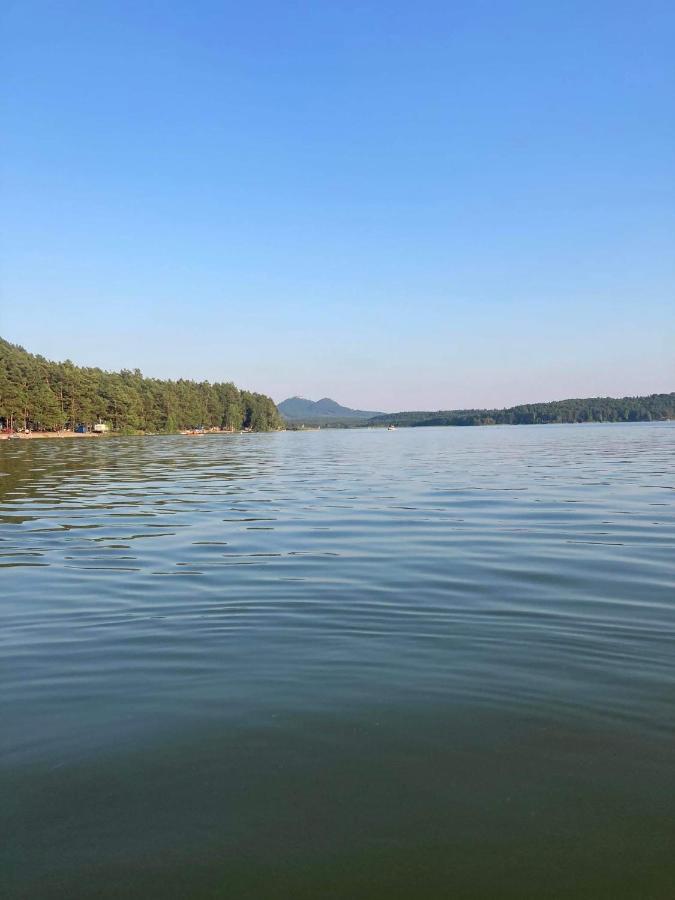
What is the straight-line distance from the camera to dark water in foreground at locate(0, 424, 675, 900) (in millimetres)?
3811

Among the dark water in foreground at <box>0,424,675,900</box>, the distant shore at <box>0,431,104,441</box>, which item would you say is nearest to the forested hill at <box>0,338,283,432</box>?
the distant shore at <box>0,431,104,441</box>

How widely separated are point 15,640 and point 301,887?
5.63 m

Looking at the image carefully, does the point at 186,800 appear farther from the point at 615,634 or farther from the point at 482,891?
the point at 615,634

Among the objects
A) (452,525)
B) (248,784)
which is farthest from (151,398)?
(248,784)

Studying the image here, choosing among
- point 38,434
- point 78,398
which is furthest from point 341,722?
point 78,398

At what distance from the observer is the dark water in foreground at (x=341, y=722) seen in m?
3.81

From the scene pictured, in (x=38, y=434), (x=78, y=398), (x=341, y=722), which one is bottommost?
(x=341, y=722)

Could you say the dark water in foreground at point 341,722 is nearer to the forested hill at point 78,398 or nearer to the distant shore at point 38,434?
the distant shore at point 38,434

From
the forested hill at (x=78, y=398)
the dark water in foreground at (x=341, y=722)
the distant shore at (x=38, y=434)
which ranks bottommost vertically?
the dark water in foreground at (x=341, y=722)

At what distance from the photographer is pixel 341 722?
5.60 m

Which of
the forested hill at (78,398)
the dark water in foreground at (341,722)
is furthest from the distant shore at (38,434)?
the dark water in foreground at (341,722)

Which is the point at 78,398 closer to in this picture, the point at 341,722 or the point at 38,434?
the point at 38,434

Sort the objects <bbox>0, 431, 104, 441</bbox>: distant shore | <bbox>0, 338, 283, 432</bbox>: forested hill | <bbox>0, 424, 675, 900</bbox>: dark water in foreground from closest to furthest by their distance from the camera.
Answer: <bbox>0, 424, 675, 900</bbox>: dark water in foreground
<bbox>0, 431, 104, 441</bbox>: distant shore
<bbox>0, 338, 283, 432</bbox>: forested hill

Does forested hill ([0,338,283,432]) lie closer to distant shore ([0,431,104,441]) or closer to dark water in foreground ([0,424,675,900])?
distant shore ([0,431,104,441])
